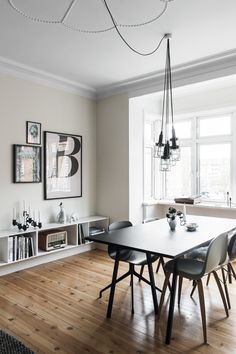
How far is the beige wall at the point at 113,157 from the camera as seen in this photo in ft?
15.5

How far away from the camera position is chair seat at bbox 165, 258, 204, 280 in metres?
2.40

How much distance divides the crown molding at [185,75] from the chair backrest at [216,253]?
2276 mm

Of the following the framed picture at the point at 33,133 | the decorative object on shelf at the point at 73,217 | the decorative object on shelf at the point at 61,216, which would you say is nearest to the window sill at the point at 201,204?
the decorative object on shelf at the point at 73,217

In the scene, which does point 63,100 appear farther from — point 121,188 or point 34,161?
point 121,188

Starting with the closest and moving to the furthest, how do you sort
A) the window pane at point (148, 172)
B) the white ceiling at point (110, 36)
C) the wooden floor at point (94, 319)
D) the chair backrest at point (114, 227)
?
1. the wooden floor at point (94, 319)
2. the white ceiling at point (110, 36)
3. the chair backrest at point (114, 227)
4. the window pane at point (148, 172)

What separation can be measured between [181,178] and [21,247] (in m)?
3.04

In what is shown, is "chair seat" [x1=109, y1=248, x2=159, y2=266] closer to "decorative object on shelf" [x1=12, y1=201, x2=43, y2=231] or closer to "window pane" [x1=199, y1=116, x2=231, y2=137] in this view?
"decorative object on shelf" [x1=12, y1=201, x2=43, y2=231]

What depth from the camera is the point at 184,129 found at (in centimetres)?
531

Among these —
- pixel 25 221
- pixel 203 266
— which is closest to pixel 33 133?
pixel 25 221

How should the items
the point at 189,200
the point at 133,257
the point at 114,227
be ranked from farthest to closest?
1. the point at 189,200
2. the point at 114,227
3. the point at 133,257

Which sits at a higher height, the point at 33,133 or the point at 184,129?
the point at 184,129

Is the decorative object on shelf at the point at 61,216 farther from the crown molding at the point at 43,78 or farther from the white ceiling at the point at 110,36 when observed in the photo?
the white ceiling at the point at 110,36

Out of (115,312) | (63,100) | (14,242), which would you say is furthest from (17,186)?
(115,312)

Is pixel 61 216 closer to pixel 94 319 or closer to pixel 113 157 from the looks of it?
pixel 113 157
